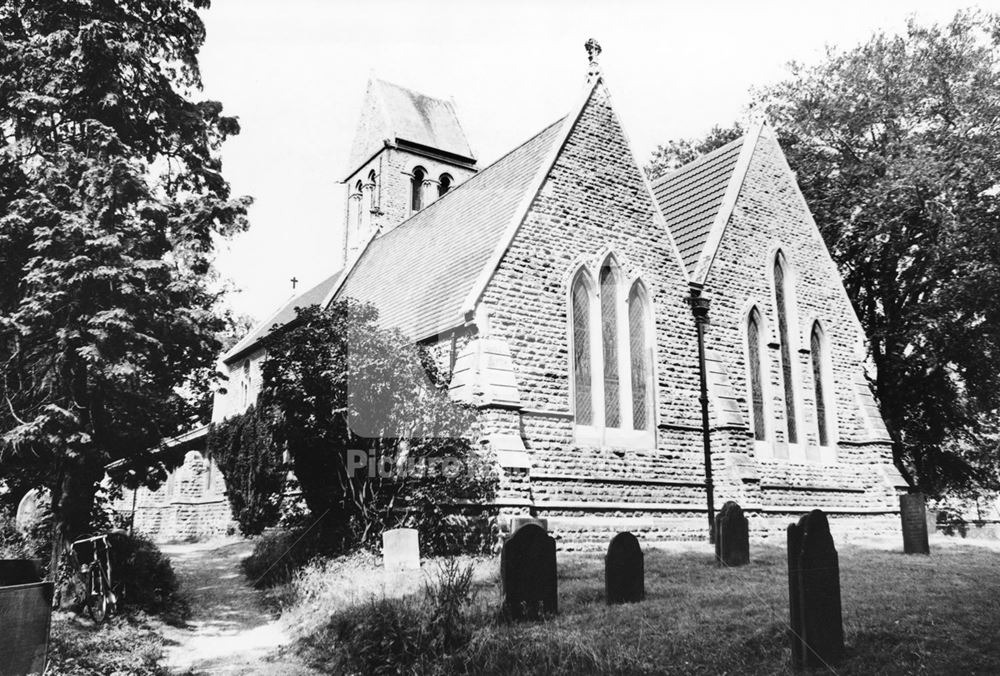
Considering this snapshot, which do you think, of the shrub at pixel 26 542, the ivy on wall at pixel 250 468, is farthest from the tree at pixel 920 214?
the shrub at pixel 26 542

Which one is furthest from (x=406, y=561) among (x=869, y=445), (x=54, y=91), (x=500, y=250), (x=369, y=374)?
(x=869, y=445)

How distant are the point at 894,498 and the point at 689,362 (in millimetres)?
6891

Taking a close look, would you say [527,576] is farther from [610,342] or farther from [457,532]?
[610,342]

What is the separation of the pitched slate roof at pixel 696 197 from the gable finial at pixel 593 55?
14.0ft

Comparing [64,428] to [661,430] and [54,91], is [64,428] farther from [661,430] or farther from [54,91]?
[661,430]

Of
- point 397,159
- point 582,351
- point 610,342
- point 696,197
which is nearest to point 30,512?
point 582,351

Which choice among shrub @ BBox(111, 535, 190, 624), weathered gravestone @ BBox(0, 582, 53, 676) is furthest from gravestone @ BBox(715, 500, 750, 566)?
weathered gravestone @ BBox(0, 582, 53, 676)

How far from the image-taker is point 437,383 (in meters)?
15.9

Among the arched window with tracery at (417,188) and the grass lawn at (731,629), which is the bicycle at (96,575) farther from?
the arched window with tracery at (417,188)

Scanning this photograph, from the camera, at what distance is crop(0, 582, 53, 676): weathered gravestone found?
782cm

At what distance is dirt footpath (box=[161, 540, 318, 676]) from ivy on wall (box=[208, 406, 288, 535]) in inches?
100

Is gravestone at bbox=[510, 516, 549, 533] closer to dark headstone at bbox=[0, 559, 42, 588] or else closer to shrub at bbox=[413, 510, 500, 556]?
shrub at bbox=[413, 510, 500, 556]

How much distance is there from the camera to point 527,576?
9.16 meters

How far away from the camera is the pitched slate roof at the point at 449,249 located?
57.9 ft
